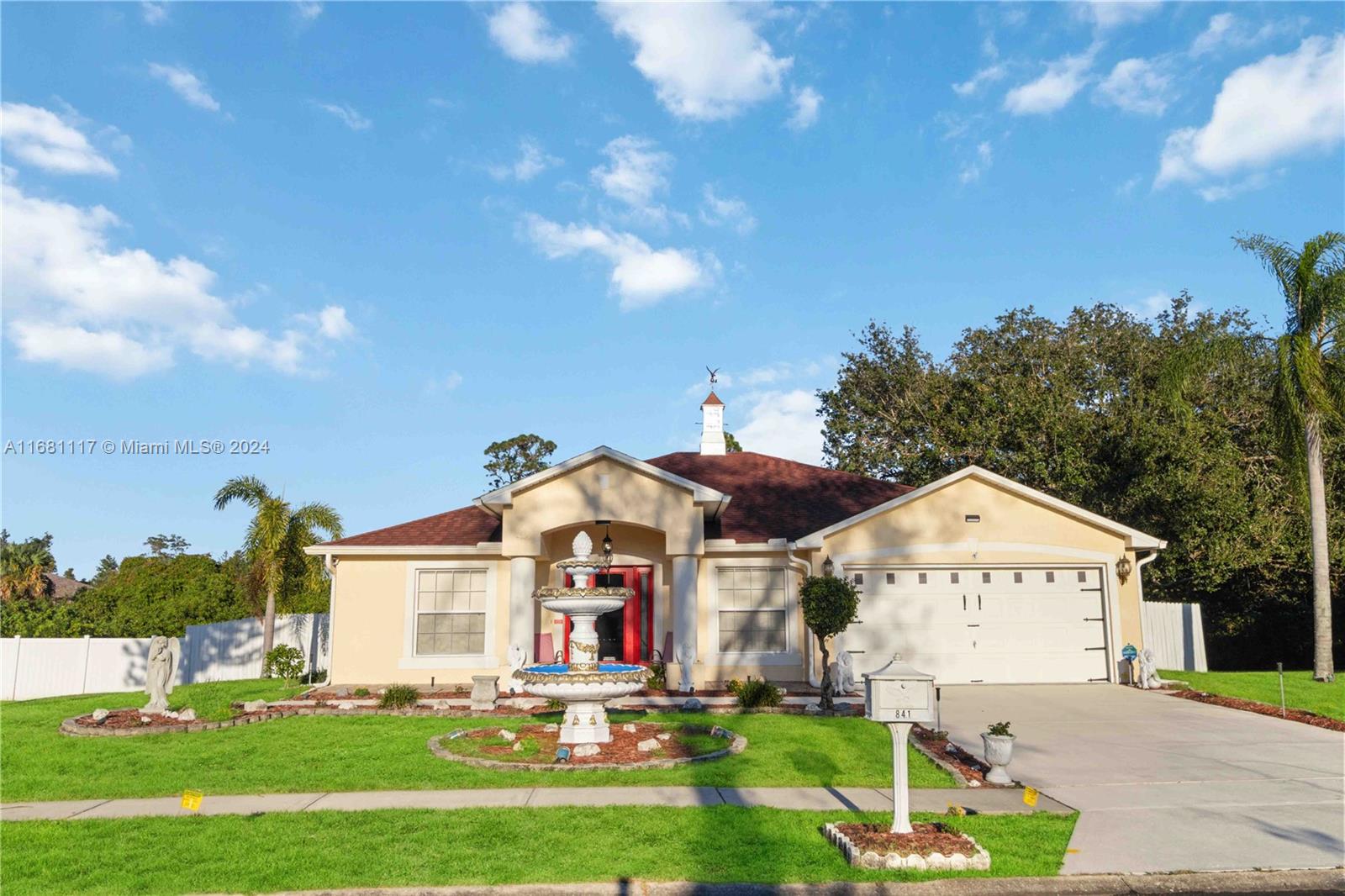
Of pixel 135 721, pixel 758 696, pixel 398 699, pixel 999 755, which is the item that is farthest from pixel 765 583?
pixel 135 721

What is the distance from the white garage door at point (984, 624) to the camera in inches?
707

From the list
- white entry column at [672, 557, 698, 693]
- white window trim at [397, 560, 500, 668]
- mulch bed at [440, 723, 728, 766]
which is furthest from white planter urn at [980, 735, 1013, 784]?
white window trim at [397, 560, 500, 668]

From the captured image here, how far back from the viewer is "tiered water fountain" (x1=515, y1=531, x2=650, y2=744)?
11.4 m

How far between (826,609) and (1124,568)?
8216mm

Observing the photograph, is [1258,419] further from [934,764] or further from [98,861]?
[98,861]

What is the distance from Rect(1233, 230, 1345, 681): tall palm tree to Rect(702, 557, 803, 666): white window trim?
10870 millimetres

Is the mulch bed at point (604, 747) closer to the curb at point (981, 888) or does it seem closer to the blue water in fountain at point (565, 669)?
the blue water in fountain at point (565, 669)

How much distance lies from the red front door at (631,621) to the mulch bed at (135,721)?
22.9 ft

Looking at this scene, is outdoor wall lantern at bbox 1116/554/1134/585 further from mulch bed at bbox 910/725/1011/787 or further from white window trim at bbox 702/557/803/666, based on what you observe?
mulch bed at bbox 910/725/1011/787

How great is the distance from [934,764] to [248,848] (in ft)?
24.4

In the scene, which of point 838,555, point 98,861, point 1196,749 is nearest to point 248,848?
point 98,861

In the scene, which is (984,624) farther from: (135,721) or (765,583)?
(135,721)

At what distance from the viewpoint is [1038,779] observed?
9.91 metres

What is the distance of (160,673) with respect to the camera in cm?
1475
